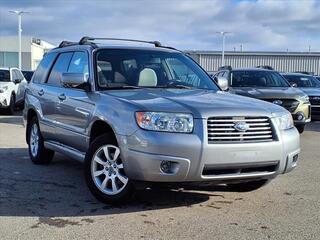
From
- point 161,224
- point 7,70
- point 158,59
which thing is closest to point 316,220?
point 161,224

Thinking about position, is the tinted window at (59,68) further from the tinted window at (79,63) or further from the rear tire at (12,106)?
the rear tire at (12,106)

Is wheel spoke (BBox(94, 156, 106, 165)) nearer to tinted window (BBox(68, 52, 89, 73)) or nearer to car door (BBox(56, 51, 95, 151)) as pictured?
car door (BBox(56, 51, 95, 151))

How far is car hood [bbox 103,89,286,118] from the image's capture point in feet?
17.2

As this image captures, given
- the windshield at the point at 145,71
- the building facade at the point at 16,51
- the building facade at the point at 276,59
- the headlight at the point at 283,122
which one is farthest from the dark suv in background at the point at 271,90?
the building facade at the point at 276,59

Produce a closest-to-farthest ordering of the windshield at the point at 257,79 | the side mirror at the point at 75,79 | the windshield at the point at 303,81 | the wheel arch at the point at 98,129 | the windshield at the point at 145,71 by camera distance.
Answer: the wheel arch at the point at 98,129 → the side mirror at the point at 75,79 → the windshield at the point at 145,71 → the windshield at the point at 257,79 → the windshield at the point at 303,81

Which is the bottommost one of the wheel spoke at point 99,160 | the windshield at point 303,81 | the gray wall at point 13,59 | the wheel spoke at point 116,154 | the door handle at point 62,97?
the wheel spoke at point 99,160

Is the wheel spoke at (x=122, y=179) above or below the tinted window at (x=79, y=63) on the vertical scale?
below

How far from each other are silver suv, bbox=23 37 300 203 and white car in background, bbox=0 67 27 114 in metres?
10.8

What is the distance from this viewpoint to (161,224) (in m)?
5.07

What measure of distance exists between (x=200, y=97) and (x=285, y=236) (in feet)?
6.04

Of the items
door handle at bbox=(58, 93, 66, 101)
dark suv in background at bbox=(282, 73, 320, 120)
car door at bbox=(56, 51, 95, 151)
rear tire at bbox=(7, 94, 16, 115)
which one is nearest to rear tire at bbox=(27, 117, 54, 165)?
car door at bbox=(56, 51, 95, 151)

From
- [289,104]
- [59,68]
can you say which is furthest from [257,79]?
[59,68]

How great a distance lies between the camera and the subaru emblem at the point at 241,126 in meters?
5.27

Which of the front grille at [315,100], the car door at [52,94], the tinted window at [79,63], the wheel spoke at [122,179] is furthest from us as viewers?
the front grille at [315,100]
